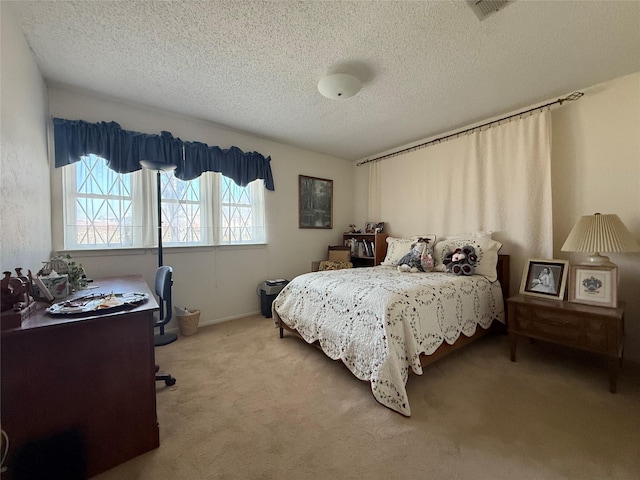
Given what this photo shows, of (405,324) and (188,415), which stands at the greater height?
(405,324)

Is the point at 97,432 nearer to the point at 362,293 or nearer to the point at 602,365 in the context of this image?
the point at 362,293

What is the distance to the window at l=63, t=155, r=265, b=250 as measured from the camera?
2387mm

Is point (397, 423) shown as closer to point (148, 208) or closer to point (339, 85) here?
point (339, 85)

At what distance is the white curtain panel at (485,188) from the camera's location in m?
2.53

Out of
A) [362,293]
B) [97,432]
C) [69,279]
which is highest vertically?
[69,279]

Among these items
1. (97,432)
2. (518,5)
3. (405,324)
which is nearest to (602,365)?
(405,324)

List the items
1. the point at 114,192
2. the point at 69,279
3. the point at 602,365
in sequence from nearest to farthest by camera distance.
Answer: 1. the point at 69,279
2. the point at 602,365
3. the point at 114,192

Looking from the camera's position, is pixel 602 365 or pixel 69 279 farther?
pixel 602 365

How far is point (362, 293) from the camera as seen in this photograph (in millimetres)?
1900

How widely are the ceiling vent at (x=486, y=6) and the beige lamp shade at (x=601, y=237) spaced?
166 centimetres

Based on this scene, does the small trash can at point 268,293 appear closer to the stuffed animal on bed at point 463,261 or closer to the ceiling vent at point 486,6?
the stuffed animal on bed at point 463,261

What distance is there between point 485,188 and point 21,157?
3.97 m

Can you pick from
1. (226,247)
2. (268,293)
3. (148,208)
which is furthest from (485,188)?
(148,208)

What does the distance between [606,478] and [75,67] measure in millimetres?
4063
